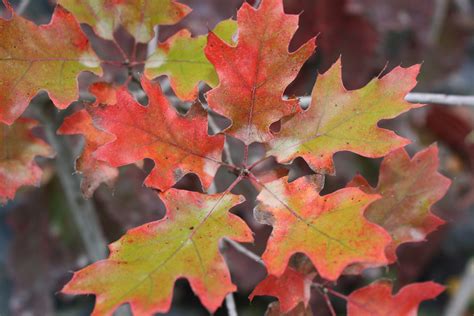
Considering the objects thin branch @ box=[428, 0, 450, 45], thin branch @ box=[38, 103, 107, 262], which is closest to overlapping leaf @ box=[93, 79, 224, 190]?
thin branch @ box=[38, 103, 107, 262]

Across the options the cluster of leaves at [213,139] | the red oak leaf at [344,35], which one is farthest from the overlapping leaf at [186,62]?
the red oak leaf at [344,35]

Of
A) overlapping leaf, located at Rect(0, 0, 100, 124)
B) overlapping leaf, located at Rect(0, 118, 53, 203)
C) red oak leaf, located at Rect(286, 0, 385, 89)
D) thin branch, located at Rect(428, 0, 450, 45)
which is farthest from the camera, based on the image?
thin branch, located at Rect(428, 0, 450, 45)

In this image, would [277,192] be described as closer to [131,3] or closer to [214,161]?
[214,161]

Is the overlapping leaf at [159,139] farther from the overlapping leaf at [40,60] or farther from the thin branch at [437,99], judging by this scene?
the thin branch at [437,99]

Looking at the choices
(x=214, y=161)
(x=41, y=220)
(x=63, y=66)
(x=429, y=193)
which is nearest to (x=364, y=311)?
(x=429, y=193)

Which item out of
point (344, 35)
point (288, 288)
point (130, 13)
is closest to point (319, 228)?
point (288, 288)

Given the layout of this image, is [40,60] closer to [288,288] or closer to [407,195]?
[288,288]

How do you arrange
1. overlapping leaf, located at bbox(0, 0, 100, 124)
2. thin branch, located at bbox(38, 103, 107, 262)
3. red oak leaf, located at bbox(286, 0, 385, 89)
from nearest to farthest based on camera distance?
overlapping leaf, located at bbox(0, 0, 100, 124) → thin branch, located at bbox(38, 103, 107, 262) → red oak leaf, located at bbox(286, 0, 385, 89)

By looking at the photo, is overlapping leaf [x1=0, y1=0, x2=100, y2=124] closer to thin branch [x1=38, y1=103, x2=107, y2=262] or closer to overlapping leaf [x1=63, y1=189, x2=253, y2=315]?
overlapping leaf [x1=63, y1=189, x2=253, y2=315]
